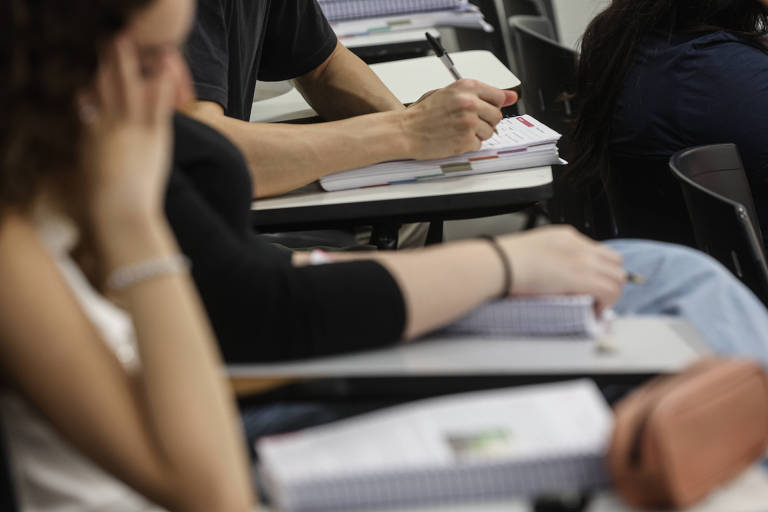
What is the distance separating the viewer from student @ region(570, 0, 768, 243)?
6.25ft

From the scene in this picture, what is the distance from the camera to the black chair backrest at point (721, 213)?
5.09ft

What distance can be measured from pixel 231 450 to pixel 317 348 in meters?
0.20

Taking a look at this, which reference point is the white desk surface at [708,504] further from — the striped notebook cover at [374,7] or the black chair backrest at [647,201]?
the striped notebook cover at [374,7]

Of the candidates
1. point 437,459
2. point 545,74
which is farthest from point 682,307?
point 545,74

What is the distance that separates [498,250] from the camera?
3.65 ft

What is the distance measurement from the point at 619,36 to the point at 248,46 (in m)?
0.77

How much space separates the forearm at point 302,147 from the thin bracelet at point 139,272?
2.68ft

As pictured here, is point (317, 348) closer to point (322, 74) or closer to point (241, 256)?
point (241, 256)

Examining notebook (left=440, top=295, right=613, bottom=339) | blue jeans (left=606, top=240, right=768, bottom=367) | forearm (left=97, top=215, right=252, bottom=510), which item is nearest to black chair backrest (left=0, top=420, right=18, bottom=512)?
forearm (left=97, top=215, right=252, bottom=510)

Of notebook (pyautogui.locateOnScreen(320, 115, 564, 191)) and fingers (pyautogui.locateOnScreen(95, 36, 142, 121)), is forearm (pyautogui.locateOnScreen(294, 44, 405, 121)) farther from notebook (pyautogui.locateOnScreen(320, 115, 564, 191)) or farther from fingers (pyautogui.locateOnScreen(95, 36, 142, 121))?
fingers (pyautogui.locateOnScreen(95, 36, 142, 121))

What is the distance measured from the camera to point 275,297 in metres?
1.05

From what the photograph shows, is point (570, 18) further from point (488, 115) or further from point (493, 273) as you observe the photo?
point (493, 273)

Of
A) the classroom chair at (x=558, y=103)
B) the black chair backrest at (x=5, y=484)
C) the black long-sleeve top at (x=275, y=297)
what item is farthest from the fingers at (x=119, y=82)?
the classroom chair at (x=558, y=103)

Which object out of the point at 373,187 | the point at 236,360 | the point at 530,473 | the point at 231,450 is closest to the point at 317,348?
the point at 236,360
